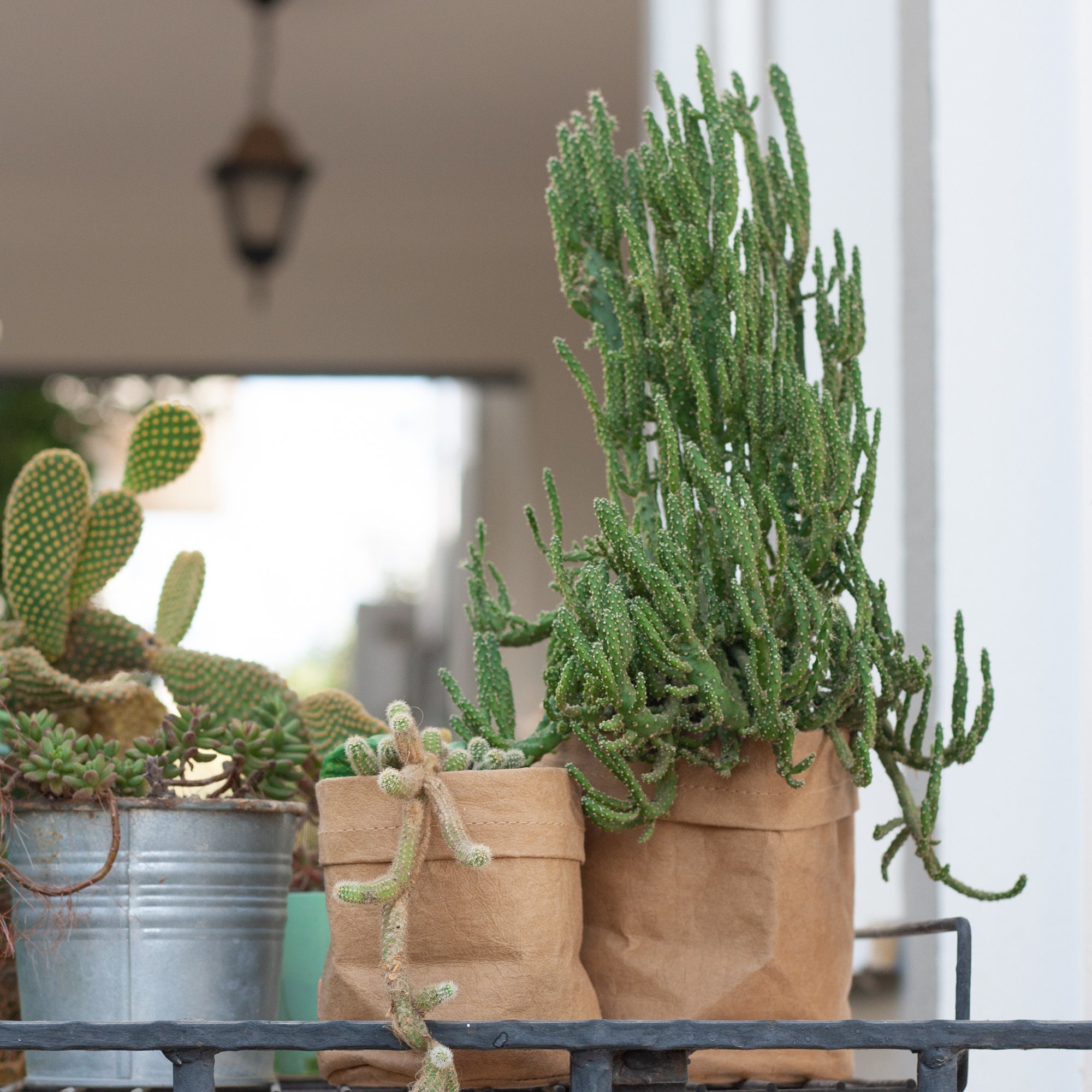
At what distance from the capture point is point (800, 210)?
30.5 inches

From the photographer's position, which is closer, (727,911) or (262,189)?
(727,911)

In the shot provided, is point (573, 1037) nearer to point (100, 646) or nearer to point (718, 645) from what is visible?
point (718, 645)

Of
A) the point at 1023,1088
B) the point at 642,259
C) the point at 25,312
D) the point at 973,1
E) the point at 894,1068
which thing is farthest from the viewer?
the point at 25,312

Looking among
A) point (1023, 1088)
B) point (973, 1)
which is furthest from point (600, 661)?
point (973, 1)

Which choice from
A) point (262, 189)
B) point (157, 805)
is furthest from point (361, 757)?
point (262, 189)

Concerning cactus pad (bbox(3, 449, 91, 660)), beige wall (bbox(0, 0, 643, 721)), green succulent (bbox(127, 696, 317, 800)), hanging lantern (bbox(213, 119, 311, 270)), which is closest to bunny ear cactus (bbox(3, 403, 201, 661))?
cactus pad (bbox(3, 449, 91, 660))

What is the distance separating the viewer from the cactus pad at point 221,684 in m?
0.84

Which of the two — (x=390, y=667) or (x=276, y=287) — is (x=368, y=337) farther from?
(x=390, y=667)

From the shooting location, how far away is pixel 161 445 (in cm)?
89

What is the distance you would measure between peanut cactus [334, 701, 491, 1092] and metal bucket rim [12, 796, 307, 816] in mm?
131

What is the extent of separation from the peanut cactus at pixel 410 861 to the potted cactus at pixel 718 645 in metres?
0.06

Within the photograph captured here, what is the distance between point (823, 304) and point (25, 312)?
448 centimetres

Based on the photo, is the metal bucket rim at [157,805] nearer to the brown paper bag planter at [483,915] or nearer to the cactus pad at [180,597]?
the brown paper bag planter at [483,915]

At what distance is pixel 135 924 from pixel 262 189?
271 centimetres
